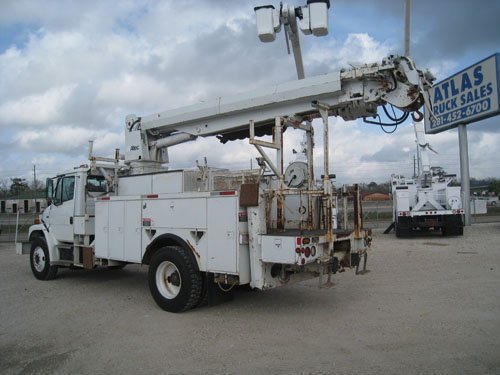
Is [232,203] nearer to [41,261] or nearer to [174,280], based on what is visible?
[174,280]

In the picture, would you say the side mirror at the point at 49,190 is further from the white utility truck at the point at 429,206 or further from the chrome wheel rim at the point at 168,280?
the white utility truck at the point at 429,206

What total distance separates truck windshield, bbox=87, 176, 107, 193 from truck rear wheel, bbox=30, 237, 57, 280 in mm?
1864

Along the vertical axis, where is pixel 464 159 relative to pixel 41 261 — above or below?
above

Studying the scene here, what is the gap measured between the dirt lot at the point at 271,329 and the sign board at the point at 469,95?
13.2 metres

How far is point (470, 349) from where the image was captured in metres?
4.72

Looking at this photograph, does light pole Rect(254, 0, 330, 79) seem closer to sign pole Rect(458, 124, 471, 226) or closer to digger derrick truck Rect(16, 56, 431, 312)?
digger derrick truck Rect(16, 56, 431, 312)

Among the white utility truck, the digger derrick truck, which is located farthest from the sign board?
the digger derrick truck

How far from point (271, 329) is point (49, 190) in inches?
265

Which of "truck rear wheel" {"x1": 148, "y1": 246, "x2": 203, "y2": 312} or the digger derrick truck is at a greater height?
the digger derrick truck

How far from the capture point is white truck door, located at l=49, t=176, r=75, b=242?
9.16m

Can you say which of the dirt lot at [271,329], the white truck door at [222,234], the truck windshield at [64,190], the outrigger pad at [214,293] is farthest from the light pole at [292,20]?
the truck windshield at [64,190]

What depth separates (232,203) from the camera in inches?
236

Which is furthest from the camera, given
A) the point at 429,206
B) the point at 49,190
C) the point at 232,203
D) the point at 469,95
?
the point at 469,95

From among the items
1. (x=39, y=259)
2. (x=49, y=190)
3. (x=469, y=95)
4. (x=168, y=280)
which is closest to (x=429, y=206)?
(x=469, y=95)
